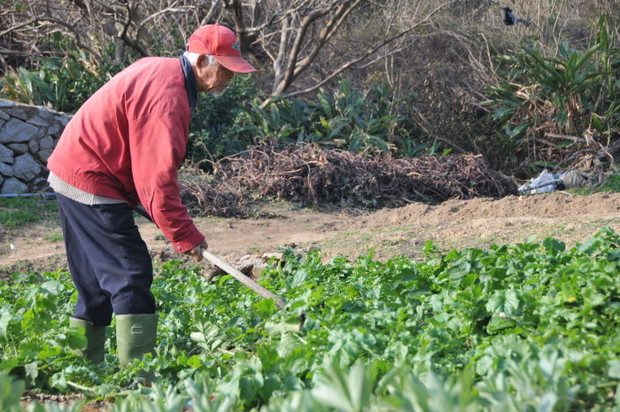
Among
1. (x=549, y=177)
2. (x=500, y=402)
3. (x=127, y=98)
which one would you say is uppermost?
(x=127, y=98)

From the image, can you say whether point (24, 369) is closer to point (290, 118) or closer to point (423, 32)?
point (290, 118)

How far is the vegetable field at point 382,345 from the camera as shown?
2229 mm

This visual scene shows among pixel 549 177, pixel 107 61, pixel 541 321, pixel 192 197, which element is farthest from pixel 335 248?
pixel 107 61

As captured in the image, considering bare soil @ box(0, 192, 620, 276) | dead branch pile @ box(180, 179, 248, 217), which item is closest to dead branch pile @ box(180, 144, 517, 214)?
dead branch pile @ box(180, 179, 248, 217)

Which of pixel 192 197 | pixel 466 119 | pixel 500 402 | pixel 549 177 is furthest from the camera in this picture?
pixel 466 119

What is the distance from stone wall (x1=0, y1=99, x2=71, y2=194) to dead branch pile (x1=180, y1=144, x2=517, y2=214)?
2.35 meters

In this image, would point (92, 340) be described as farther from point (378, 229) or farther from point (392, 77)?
point (392, 77)

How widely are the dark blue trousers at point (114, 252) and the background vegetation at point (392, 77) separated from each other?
748 centimetres

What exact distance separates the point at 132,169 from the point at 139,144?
14 centimetres

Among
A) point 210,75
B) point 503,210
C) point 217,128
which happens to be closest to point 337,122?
point 217,128

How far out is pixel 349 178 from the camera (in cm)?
1101

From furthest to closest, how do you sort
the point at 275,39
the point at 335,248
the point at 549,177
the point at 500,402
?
the point at 275,39, the point at 549,177, the point at 335,248, the point at 500,402

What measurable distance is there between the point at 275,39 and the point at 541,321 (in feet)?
43.1

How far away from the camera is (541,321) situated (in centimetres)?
A: 316
